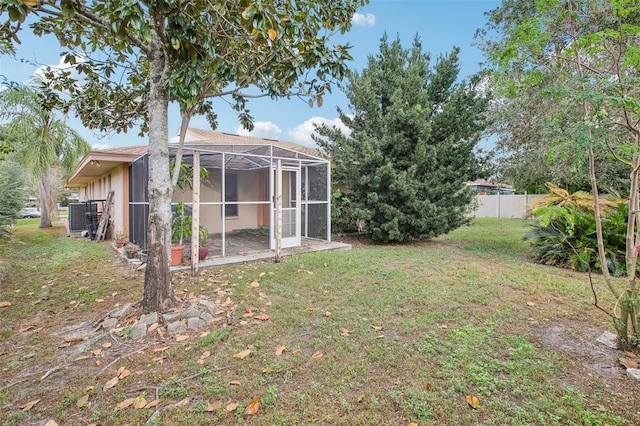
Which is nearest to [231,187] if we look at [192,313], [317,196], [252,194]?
[252,194]

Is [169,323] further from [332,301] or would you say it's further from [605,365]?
[605,365]

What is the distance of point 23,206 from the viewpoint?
9906 millimetres

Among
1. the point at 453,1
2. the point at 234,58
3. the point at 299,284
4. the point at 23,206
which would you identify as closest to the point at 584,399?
the point at 299,284

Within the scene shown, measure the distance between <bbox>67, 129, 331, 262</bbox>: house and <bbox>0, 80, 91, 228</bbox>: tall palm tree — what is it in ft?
13.7

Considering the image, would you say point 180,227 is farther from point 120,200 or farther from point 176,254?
point 120,200

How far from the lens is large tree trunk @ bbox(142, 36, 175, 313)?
355 centimetres

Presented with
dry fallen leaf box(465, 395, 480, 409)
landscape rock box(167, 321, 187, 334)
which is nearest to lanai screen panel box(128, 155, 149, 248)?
landscape rock box(167, 321, 187, 334)

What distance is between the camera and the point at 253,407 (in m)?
2.08

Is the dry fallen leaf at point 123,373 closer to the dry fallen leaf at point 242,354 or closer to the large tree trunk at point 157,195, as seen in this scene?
the dry fallen leaf at point 242,354

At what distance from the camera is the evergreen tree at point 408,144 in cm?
812

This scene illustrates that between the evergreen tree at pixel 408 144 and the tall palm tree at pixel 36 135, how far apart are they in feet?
35.0

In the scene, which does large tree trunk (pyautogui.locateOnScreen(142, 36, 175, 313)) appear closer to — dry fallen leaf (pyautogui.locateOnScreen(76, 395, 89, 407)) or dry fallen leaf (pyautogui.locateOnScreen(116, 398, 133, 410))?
dry fallen leaf (pyautogui.locateOnScreen(76, 395, 89, 407))

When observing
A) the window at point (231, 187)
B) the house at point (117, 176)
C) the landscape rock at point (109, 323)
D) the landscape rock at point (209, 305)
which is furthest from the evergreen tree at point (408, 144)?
the landscape rock at point (109, 323)

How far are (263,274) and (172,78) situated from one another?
137 inches
